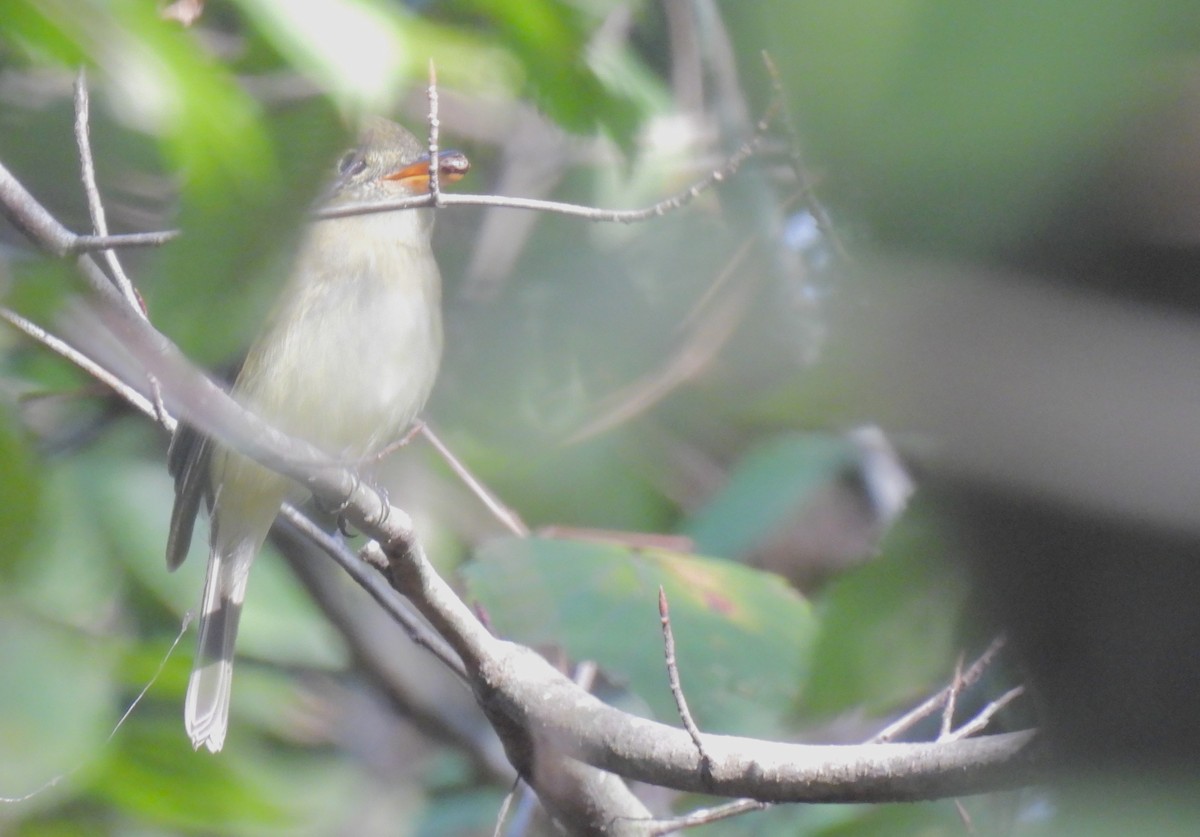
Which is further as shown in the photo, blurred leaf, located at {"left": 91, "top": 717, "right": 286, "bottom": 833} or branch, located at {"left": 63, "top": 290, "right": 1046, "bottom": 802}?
blurred leaf, located at {"left": 91, "top": 717, "right": 286, "bottom": 833}

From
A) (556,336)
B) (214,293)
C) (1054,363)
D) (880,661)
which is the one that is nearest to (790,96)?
(1054,363)

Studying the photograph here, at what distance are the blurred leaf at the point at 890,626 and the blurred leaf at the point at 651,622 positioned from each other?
1.31 m

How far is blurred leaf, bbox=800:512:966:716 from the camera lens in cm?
62

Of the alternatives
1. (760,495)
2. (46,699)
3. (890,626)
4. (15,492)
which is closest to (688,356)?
(15,492)

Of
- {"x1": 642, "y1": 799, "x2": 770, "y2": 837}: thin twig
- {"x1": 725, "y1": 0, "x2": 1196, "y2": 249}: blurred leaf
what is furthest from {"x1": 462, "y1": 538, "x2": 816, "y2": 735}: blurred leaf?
{"x1": 725, "y1": 0, "x2": 1196, "y2": 249}: blurred leaf

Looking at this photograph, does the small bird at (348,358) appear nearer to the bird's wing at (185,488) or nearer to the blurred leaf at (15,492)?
the bird's wing at (185,488)

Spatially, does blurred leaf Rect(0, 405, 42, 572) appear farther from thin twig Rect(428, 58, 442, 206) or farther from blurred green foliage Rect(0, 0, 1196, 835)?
thin twig Rect(428, 58, 442, 206)

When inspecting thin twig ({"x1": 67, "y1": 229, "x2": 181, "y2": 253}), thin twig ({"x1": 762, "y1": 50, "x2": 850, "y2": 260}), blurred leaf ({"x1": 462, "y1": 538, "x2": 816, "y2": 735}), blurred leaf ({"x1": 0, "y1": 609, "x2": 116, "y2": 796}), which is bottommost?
blurred leaf ({"x1": 0, "y1": 609, "x2": 116, "y2": 796})

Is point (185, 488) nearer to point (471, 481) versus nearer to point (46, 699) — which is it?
point (46, 699)

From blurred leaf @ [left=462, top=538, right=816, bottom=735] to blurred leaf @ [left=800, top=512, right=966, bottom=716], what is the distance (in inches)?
51.4

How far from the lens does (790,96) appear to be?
46cm

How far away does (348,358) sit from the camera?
3.24 meters

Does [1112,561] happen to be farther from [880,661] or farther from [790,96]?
[880,661]

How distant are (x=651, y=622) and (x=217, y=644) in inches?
47.3
